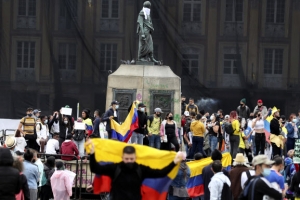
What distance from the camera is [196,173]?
19.7 m

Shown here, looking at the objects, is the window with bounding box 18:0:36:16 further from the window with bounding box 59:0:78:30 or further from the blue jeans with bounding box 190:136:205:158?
the blue jeans with bounding box 190:136:205:158

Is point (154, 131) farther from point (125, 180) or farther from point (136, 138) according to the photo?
point (125, 180)

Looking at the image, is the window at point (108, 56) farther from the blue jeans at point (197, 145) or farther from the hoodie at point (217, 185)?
the hoodie at point (217, 185)

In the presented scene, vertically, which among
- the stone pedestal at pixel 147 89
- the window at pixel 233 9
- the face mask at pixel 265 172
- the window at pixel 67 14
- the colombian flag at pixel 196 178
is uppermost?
the window at pixel 233 9

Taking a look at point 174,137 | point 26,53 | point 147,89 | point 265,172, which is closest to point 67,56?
point 26,53

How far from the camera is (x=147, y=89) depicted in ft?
94.1

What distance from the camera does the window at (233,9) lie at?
51219mm

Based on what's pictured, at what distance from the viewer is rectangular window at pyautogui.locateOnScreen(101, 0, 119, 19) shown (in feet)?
170

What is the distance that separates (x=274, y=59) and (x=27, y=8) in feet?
41.2

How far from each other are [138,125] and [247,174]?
10.0 meters

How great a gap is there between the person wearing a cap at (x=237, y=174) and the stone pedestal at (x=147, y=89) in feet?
38.0

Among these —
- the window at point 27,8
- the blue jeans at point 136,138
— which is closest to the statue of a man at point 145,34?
the blue jeans at point 136,138

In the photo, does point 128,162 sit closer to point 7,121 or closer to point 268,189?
point 268,189

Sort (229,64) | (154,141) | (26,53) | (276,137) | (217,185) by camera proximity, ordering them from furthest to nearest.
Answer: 1. (229,64)
2. (26,53)
3. (276,137)
4. (154,141)
5. (217,185)
